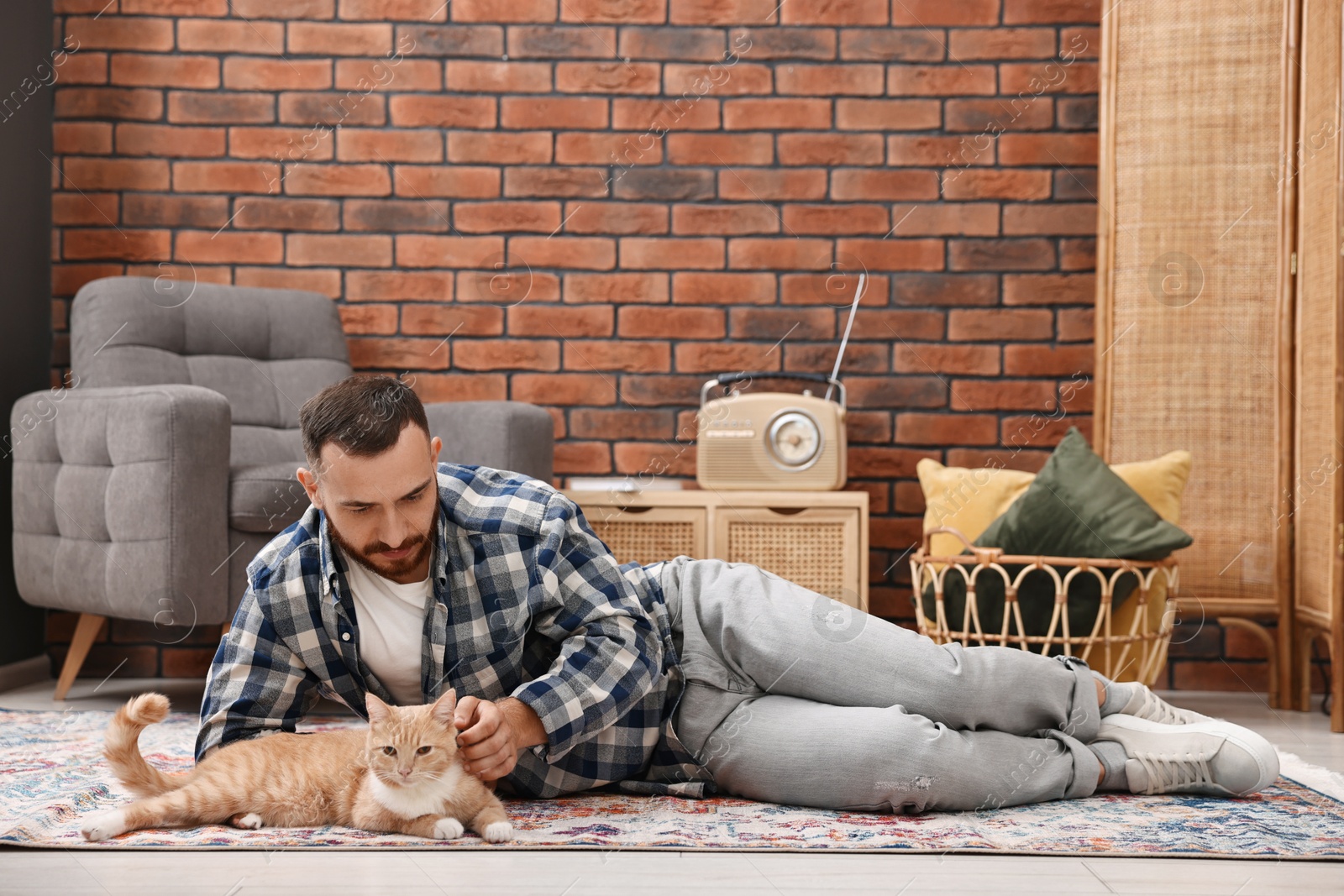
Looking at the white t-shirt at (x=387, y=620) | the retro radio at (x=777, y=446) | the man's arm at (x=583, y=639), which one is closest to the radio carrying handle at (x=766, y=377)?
the retro radio at (x=777, y=446)

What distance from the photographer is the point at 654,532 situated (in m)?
2.49

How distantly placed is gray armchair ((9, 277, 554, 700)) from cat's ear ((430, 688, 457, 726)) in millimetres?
1061

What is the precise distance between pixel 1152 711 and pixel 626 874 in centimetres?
88

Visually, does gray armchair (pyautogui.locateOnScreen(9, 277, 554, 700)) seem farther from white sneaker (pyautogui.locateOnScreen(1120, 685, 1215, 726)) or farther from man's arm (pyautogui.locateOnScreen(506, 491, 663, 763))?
white sneaker (pyautogui.locateOnScreen(1120, 685, 1215, 726))

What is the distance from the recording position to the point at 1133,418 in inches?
100

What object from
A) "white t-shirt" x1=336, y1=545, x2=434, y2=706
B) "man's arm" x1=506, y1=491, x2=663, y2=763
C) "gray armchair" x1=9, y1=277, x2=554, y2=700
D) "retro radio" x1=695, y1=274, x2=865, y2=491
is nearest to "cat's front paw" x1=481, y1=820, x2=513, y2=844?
"man's arm" x1=506, y1=491, x2=663, y2=763

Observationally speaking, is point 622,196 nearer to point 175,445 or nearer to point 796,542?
point 796,542

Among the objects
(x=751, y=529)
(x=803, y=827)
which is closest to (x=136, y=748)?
(x=803, y=827)

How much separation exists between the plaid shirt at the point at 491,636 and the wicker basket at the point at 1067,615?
887mm

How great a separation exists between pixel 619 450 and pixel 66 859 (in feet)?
5.94

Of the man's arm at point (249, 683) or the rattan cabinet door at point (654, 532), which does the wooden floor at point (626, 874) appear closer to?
the man's arm at point (249, 683)

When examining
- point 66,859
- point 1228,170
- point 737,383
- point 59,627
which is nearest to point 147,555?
point 59,627

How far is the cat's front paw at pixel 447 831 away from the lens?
1246 mm

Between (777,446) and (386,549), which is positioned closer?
(386,549)
